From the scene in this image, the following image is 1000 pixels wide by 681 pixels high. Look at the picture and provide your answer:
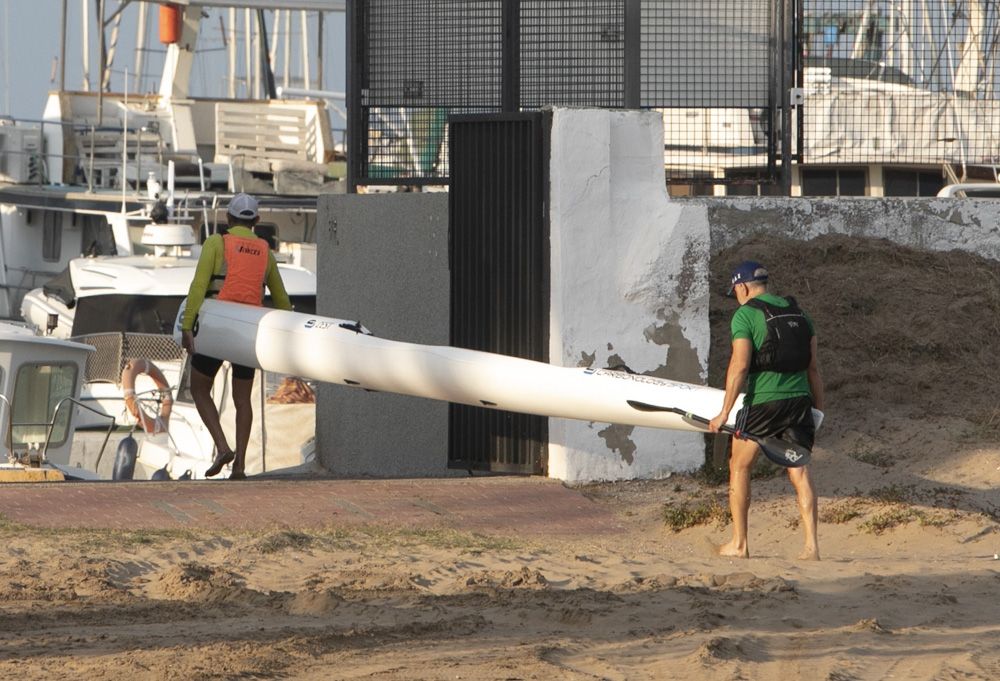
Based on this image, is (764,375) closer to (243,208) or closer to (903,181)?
(243,208)

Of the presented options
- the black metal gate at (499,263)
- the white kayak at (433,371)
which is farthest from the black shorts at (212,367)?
the black metal gate at (499,263)

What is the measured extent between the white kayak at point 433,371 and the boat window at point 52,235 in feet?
76.8

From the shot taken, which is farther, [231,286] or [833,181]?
[833,181]

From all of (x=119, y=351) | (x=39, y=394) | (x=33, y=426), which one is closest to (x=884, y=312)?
(x=33, y=426)

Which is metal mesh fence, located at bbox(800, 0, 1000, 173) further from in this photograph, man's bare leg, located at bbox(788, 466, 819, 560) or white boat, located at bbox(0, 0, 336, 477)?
white boat, located at bbox(0, 0, 336, 477)

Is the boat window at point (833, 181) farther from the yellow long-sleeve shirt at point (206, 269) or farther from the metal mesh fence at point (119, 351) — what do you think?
the metal mesh fence at point (119, 351)

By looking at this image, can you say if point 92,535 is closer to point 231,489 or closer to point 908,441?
point 231,489

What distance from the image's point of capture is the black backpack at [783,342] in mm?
8727

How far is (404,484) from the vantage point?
11031mm

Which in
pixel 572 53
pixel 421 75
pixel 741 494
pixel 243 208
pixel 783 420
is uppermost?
pixel 572 53

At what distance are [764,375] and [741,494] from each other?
705 millimetres

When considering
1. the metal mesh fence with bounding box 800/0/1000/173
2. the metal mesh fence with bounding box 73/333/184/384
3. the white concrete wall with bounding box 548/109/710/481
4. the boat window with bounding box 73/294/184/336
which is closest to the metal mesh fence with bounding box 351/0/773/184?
the metal mesh fence with bounding box 800/0/1000/173

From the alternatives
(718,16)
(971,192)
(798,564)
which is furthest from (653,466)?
(971,192)

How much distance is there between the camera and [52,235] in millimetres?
34000
